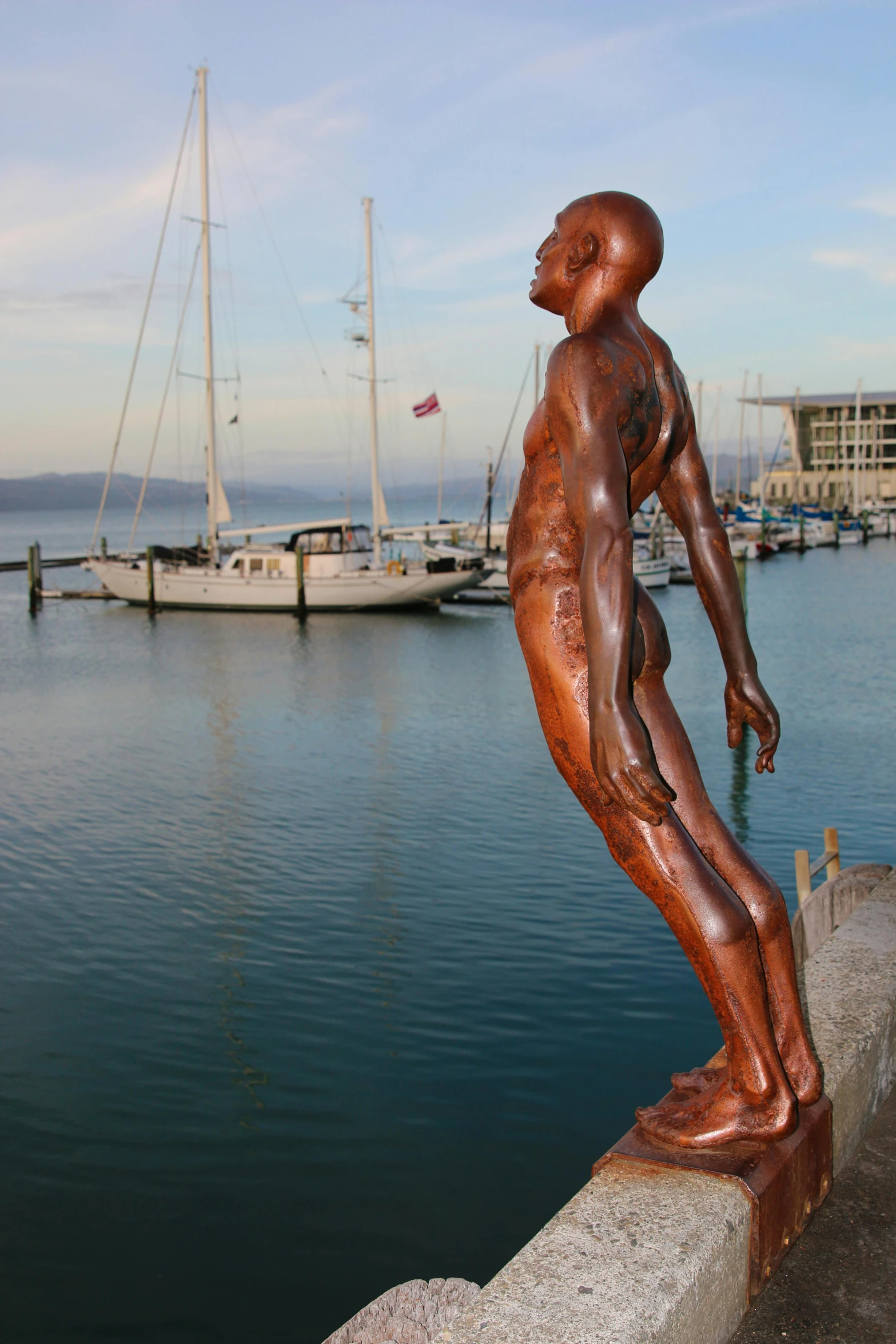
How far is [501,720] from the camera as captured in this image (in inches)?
876

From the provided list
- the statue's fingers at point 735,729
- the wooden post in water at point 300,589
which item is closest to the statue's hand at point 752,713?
the statue's fingers at point 735,729

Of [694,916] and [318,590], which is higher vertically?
[694,916]

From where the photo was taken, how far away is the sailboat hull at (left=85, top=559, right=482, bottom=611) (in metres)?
41.9

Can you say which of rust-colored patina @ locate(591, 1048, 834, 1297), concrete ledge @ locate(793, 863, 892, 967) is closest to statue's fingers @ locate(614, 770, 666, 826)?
rust-colored patina @ locate(591, 1048, 834, 1297)

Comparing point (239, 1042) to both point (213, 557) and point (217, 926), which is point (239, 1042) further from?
point (213, 557)

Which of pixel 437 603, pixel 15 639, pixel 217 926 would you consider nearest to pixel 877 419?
pixel 437 603

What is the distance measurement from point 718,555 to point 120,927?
877cm

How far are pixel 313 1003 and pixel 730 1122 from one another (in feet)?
22.3

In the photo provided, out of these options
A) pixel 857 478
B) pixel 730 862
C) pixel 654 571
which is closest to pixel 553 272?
pixel 730 862

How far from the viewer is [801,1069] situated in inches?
121

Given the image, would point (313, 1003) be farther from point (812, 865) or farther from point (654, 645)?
point (654, 645)

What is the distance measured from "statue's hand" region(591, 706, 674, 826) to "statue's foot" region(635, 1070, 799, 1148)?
779 millimetres

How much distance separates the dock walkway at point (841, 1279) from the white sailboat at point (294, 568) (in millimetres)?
38908

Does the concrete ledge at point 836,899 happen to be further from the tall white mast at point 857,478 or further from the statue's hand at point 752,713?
the tall white mast at point 857,478
